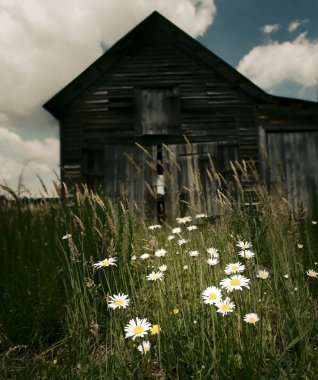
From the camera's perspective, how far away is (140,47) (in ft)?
35.1

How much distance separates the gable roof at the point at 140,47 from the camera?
33.6ft

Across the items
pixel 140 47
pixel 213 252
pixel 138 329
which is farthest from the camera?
pixel 140 47

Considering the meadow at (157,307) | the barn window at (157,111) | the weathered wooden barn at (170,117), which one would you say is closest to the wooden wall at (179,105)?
the weathered wooden barn at (170,117)

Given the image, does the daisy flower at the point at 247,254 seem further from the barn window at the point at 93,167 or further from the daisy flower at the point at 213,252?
the barn window at the point at 93,167

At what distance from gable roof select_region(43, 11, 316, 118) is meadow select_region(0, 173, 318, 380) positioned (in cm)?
677

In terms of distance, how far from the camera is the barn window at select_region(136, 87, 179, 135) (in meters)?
10.2

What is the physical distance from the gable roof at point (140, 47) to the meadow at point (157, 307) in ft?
22.2

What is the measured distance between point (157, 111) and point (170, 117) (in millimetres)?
376

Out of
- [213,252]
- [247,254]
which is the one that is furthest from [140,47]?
[247,254]

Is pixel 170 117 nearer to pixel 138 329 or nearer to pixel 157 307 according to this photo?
pixel 157 307

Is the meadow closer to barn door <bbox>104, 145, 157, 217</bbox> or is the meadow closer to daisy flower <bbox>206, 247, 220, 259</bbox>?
daisy flower <bbox>206, 247, 220, 259</bbox>

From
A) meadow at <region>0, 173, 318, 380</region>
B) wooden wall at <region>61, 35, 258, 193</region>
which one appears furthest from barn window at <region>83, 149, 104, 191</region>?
meadow at <region>0, 173, 318, 380</region>

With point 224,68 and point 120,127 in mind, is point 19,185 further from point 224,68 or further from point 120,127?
point 224,68

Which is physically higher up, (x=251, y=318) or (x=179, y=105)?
(x=179, y=105)
